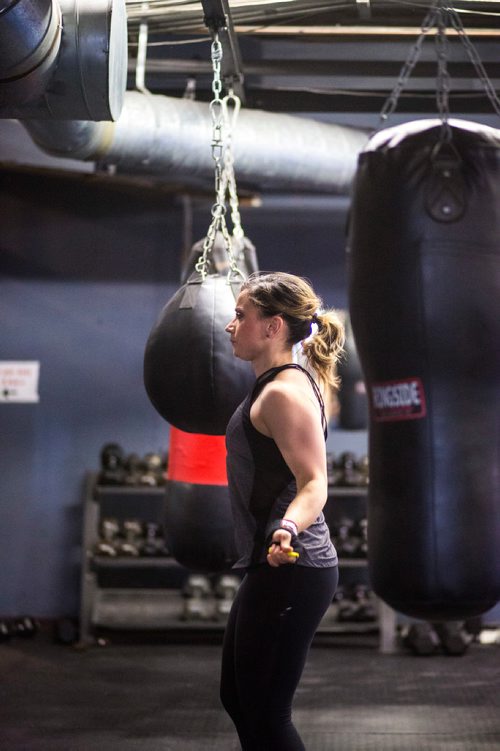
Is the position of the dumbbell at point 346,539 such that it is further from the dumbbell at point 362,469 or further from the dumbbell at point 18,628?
the dumbbell at point 18,628

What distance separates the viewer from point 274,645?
79.0 inches

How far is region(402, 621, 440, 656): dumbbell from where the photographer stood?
5.34m

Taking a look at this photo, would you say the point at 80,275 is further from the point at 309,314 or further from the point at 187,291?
the point at 309,314

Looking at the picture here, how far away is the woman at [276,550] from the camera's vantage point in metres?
2.01

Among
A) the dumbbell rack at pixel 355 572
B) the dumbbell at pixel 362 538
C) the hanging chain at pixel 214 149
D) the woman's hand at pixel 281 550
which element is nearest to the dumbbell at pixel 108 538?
the dumbbell rack at pixel 355 572

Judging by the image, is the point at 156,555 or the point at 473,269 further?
the point at 156,555

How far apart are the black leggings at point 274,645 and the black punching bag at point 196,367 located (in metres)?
0.77

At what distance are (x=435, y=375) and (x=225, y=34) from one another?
60.6 inches

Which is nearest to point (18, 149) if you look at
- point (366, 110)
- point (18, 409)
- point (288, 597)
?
point (18, 409)

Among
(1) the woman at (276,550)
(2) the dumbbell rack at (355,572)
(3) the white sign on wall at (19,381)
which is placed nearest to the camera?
(1) the woman at (276,550)

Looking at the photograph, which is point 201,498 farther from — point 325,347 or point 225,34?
point 225,34

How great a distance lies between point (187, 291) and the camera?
2848mm

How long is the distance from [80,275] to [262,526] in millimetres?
4428

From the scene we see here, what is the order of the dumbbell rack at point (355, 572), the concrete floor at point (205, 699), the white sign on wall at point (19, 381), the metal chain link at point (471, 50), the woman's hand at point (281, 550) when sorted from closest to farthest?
the woman's hand at point (281, 550) < the metal chain link at point (471, 50) < the concrete floor at point (205, 699) < the dumbbell rack at point (355, 572) < the white sign on wall at point (19, 381)
